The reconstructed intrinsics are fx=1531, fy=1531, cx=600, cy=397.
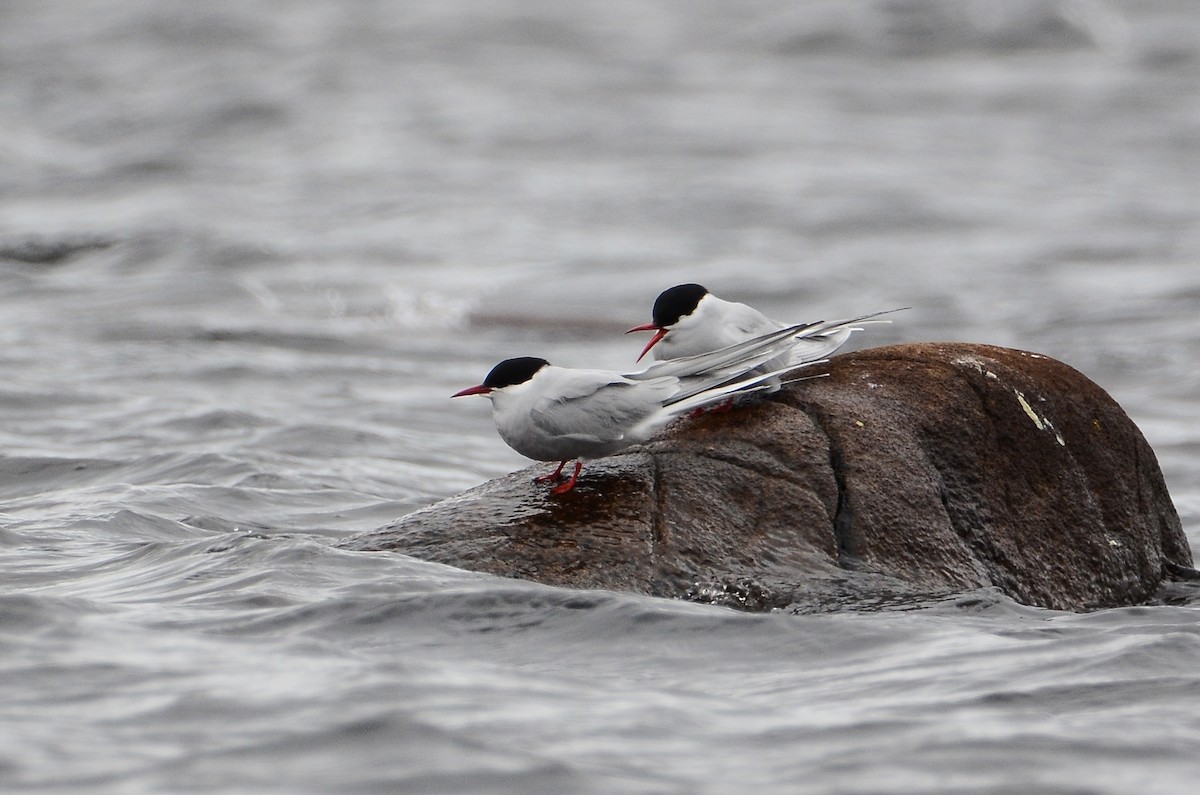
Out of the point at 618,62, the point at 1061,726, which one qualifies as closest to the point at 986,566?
the point at 1061,726

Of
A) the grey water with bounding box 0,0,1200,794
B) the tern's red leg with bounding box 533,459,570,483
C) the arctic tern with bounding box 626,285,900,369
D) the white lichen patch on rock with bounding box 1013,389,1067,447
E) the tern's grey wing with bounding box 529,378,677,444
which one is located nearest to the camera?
the grey water with bounding box 0,0,1200,794

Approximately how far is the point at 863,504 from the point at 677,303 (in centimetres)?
115

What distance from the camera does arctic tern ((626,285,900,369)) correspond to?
641 cm

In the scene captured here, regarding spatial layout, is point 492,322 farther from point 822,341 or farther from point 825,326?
point 825,326

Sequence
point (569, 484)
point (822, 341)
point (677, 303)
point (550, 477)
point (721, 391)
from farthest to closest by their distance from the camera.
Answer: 1. point (822, 341)
2. point (677, 303)
3. point (550, 477)
4. point (569, 484)
5. point (721, 391)

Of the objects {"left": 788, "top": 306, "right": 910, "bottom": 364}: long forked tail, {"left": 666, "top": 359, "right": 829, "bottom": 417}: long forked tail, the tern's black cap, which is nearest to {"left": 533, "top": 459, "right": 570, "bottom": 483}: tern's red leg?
{"left": 666, "top": 359, "right": 829, "bottom": 417}: long forked tail

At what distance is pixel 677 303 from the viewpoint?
255 inches

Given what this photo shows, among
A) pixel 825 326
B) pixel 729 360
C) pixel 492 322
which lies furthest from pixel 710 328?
pixel 492 322

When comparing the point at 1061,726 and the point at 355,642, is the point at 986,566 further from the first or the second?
the point at 355,642

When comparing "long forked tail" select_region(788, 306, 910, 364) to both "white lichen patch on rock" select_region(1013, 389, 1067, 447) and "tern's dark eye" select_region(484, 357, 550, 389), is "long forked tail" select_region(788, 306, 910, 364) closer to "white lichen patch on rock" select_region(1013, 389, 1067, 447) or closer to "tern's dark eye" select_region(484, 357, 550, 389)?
→ "white lichen patch on rock" select_region(1013, 389, 1067, 447)

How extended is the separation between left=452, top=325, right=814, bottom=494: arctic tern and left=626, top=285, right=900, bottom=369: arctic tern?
176mm

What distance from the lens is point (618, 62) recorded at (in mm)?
29938

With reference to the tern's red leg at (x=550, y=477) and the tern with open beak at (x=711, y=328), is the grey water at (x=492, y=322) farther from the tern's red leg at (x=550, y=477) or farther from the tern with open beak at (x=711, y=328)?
the tern with open beak at (x=711, y=328)

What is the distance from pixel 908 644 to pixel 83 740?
9.43 ft
